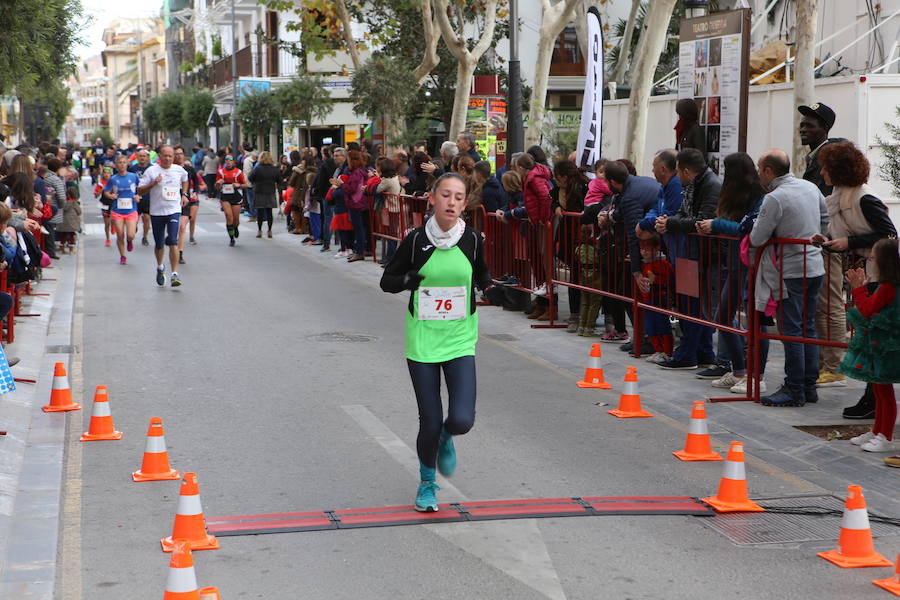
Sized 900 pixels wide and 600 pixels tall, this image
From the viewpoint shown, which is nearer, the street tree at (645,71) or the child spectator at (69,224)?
the street tree at (645,71)

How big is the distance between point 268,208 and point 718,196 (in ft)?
54.6

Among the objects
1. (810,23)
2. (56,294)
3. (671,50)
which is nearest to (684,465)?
(810,23)

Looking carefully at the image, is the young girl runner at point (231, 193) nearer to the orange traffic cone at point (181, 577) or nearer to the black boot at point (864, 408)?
the black boot at point (864, 408)

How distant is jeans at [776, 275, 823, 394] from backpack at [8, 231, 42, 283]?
644 centimetres

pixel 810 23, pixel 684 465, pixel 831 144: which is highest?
pixel 810 23

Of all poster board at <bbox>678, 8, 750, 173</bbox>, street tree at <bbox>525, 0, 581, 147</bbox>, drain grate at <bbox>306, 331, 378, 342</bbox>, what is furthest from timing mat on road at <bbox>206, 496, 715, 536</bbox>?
street tree at <bbox>525, 0, 581, 147</bbox>

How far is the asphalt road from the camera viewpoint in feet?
17.3

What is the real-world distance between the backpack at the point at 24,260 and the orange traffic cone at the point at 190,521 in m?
5.55

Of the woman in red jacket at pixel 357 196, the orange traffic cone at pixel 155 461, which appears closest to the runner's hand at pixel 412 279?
the orange traffic cone at pixel 155 461

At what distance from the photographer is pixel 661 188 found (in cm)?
1110

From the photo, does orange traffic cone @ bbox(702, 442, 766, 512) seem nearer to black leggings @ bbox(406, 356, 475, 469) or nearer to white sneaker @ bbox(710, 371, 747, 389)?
black leggings @ bbox(406, 356, 475, 469)

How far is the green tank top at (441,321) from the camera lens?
6195mm

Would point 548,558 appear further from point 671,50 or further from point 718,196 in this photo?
point 671,50

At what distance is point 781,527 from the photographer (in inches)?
241
